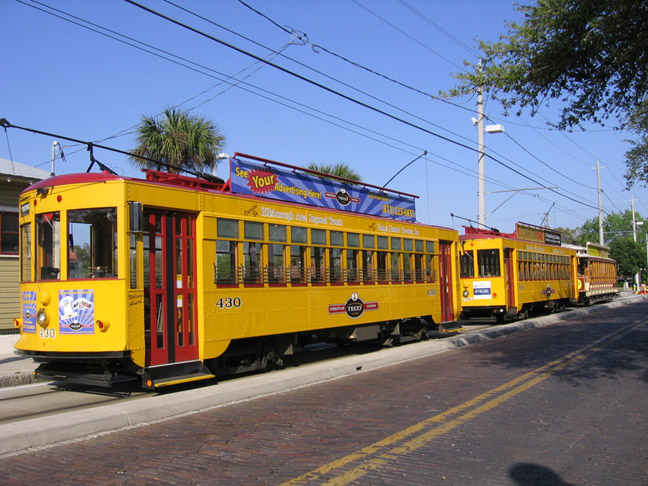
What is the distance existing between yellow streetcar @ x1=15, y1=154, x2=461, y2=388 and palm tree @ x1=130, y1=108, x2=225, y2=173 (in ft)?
28.2

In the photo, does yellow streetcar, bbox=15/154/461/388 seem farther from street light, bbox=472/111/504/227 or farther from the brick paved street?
street light, bbox=472/111/504/227

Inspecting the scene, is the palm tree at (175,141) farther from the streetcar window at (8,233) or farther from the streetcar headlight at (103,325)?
the streetcar headlight at (103,325)

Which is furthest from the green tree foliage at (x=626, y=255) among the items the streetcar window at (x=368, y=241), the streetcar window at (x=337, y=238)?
the streetcar window at (x=337, y=238)

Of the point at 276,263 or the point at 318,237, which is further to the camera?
the point at 318,237

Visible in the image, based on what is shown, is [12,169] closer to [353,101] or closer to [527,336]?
[353,101]

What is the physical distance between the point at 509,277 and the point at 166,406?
55.3 ft

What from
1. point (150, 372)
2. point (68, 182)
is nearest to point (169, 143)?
point (68, 182)

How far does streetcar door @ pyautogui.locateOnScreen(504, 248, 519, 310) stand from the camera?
70.4 ft

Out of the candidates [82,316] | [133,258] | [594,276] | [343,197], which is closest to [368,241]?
[343,197]

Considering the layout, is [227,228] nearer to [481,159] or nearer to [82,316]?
[82,316]

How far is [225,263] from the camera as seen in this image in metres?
9.45

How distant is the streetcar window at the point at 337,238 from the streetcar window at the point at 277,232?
1.49 metres

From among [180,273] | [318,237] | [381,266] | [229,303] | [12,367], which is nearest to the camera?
[180,273]

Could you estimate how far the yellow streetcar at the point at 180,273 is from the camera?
808 cm
